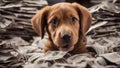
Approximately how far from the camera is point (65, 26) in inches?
91.4

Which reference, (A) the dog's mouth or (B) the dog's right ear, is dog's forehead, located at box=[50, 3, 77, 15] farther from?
(A) the dog's mouth

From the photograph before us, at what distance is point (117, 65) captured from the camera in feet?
7.08

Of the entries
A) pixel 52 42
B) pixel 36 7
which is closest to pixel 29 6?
pixel 36 7

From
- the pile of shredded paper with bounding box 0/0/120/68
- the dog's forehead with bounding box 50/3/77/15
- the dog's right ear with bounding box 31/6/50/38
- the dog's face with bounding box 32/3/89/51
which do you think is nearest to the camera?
the pile of shredded paper with bounding box 0/0/120/68

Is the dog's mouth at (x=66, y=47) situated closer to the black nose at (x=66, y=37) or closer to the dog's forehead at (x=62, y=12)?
the black nose at (x=66, y=37)

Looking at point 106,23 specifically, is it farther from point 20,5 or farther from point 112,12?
point 20,5

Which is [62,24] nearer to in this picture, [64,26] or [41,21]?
[64,26]

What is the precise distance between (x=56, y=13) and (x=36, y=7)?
46.1 inches

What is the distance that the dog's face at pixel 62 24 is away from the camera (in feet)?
7.52

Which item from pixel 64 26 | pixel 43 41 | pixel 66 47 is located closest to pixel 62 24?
pixel 64 26

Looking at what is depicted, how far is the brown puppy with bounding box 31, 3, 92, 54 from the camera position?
90.6 inches

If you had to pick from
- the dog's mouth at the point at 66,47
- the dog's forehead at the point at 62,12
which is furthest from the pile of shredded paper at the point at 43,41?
the dog's forehead at the point at 62,12

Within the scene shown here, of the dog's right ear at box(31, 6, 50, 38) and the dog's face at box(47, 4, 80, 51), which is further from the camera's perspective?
the dog's right ear at box(31, 6, 50, 38)

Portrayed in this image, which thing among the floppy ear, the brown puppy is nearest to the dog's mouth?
the brown puppy
